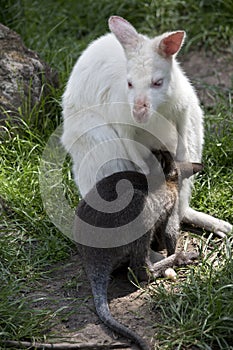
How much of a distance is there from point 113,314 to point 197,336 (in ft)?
1.82

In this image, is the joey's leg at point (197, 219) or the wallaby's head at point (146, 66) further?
the joey's leg at point (197, 219)

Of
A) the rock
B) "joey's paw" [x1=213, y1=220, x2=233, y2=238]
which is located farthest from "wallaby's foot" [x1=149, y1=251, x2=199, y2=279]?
the rock

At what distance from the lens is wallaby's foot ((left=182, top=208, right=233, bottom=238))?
16.6 feet

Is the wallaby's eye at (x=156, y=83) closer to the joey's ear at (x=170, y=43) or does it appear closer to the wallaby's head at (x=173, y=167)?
the joey's ear at (x=170, y=43)

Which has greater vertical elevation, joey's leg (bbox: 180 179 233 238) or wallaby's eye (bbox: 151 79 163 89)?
wallaby's eye (bbox: 151 79 163 89)

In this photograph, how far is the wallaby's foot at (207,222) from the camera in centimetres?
506

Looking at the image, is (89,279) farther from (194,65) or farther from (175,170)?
(194,65)

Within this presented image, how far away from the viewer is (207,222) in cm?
511

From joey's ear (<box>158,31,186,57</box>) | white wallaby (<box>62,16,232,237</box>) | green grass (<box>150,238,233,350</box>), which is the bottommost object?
green grass (<box>150,238,233,350</box>)

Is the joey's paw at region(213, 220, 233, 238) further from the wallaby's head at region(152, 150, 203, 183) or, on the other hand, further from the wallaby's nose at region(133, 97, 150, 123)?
the wallaby's nose at region(133, 97, 150, 123)

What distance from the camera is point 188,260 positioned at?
4.73 m

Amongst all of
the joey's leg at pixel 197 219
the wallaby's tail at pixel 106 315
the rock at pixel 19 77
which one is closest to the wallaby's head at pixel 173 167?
the joey's leg at pixel 197 219

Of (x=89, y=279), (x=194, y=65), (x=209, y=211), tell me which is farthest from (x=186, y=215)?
(x=194, y=65)

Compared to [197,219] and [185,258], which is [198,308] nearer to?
[185,258]
